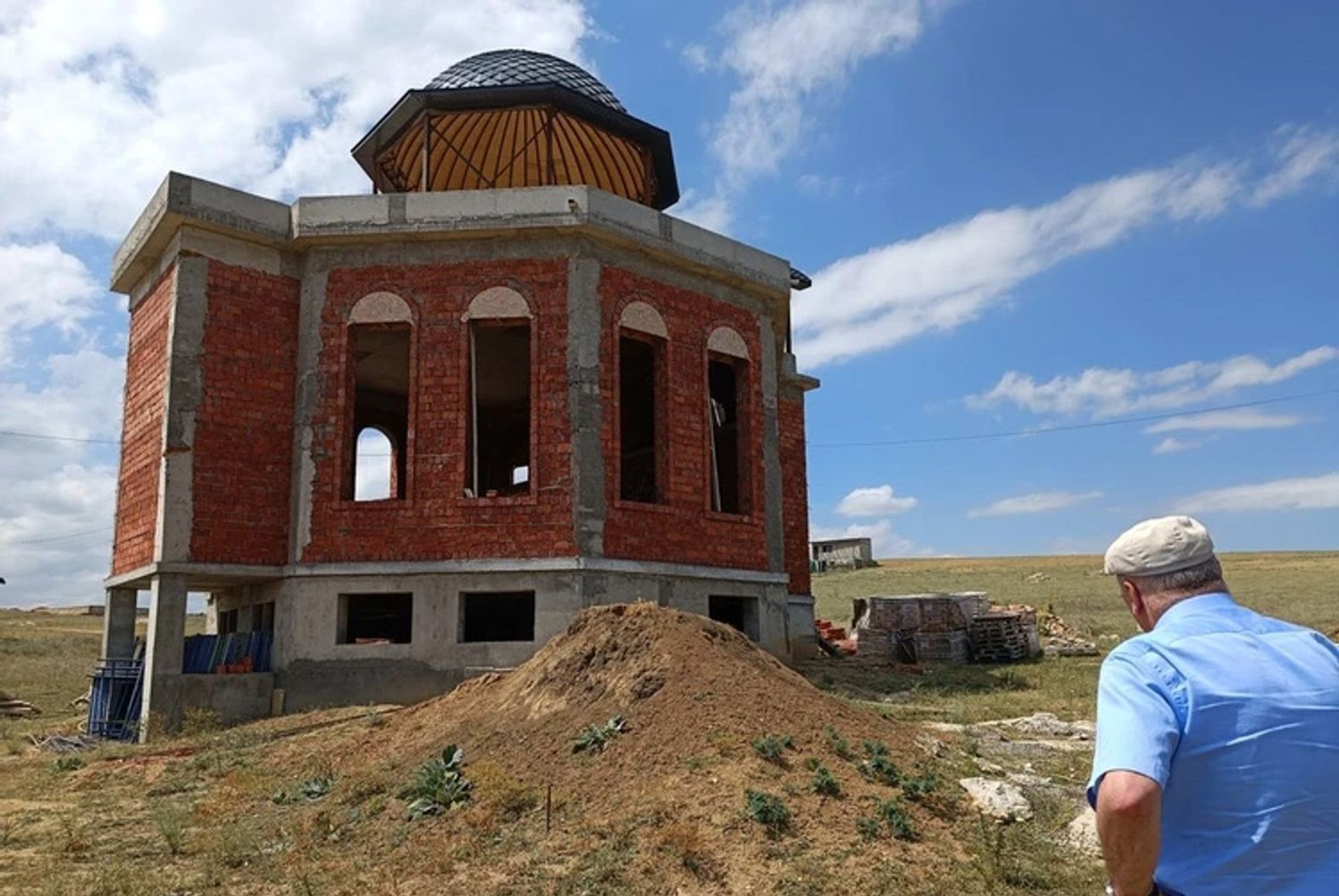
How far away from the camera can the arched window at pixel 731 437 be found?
1825cm

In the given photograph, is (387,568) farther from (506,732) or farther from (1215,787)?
(1215,787)

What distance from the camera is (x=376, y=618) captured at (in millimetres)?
17844

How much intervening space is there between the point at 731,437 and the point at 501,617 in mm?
5535

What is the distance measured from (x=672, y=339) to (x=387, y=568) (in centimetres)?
587

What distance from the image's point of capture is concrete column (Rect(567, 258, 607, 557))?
15547 millimetres

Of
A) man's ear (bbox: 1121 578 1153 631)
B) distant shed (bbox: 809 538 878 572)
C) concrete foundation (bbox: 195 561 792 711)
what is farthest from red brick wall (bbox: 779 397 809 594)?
distant shed (bbox: 809 538 878 572)

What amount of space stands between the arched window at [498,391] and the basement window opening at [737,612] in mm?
3885

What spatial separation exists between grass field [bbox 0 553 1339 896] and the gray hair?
4.13 m

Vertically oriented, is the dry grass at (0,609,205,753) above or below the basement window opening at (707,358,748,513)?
below

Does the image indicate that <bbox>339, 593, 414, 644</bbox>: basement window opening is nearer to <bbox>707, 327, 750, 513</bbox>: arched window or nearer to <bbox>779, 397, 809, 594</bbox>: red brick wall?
<bbox>707, 327, 750, 513</bbox>: arched window

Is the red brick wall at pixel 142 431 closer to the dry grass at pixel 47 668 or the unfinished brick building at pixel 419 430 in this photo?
the unfinished brick building at pixel 419 430

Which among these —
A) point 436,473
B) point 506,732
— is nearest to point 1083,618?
point 436,473

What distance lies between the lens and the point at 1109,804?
2309mm

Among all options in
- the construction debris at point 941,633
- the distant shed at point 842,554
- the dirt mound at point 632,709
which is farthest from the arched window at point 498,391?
the distant shed at point 842,554
